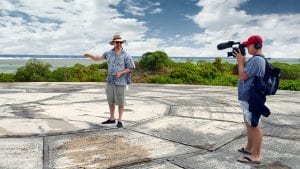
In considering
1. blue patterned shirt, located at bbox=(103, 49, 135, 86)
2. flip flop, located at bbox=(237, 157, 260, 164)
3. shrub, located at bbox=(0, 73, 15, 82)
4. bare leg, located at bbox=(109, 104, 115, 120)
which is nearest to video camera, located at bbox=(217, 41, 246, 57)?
flip flop, located at bbox=(237, 157, 260, 164)

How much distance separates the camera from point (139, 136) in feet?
18.1

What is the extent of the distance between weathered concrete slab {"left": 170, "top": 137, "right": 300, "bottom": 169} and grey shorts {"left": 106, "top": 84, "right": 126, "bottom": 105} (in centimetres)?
194

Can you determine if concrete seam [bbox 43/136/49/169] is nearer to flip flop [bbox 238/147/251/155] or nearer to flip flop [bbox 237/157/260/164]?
flip flop [bbox 237/157/260/164]

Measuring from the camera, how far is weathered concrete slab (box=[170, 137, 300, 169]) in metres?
4.31

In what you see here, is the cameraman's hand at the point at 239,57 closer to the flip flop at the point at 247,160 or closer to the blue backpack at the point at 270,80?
the blue backpack at the point at 270,80

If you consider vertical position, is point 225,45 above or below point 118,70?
above

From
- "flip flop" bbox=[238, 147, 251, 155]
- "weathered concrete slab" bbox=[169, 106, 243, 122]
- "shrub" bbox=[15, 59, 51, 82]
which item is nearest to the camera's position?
"flip flop" bbox=[238, 147, 251, 155]

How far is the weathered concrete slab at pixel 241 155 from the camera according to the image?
4.31 m

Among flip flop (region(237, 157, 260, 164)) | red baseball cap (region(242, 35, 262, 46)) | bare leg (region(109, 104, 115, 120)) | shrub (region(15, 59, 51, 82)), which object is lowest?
flip flop (region(237, 157, 260, 164))

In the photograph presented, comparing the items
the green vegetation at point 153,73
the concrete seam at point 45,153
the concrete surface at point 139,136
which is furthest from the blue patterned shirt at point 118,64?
the green vegetation at point 153,73

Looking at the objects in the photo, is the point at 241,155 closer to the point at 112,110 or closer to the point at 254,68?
the point at 254,68

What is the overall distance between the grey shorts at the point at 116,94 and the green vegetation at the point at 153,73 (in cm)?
1004

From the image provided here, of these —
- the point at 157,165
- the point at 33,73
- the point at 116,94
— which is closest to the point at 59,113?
the point at 116,94

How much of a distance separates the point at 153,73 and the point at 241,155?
1637 cm
